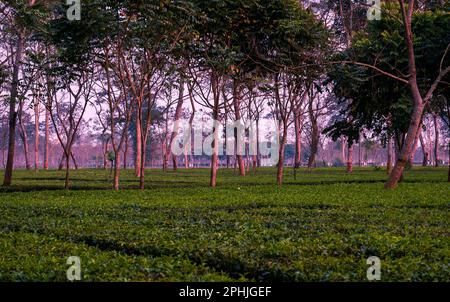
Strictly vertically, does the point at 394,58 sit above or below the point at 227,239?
above

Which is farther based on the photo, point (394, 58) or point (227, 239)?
point (394, 58)

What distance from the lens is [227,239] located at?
10266mm

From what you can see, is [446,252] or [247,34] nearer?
[446,252]

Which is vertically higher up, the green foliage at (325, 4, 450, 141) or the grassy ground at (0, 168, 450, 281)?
the green foliage at (325, 4, 450, 141)

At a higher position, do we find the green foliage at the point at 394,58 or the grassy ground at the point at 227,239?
the green foliage at the point at 394,58

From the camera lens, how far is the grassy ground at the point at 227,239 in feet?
25.6

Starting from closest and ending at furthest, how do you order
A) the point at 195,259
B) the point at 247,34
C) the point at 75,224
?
1. the point at 195,259
2. the point at 75,224
3. the point at 247,34

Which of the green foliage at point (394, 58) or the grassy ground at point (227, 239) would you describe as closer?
the grassy ground at point (227, 239)

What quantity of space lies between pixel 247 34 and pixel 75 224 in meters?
16.2

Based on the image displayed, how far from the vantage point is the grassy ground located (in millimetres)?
7789

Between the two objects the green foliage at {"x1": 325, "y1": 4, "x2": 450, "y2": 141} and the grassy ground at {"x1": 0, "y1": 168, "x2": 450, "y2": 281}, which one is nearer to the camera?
the grassy ground at {"x1": 0, "y1": 168, "x2": 450, "y2": 281}
